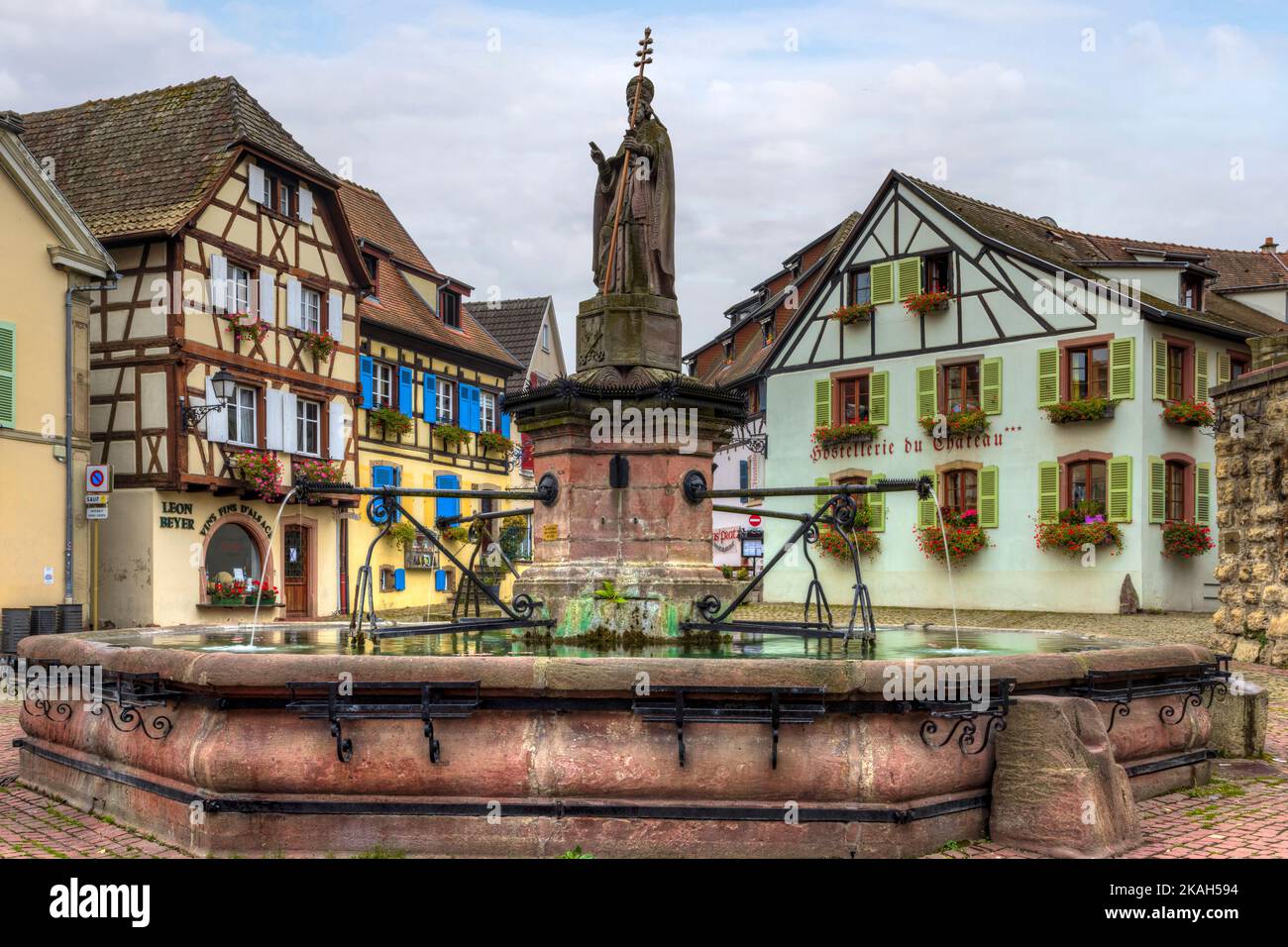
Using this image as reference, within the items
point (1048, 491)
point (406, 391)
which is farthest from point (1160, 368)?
point (406, 391)

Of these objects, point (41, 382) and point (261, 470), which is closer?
point (41, 382)

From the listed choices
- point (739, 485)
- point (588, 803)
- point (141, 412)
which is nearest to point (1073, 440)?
point (739, 485)

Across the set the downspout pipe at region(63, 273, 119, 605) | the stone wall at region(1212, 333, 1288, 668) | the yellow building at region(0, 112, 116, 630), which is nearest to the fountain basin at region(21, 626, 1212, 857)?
the stone wall at region(1212, 333, 1288, 668)

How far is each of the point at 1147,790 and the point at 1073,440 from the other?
20.2 meters

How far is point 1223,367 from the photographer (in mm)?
27578

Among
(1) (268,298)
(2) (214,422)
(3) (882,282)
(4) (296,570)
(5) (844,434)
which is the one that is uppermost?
(3) (882,282)

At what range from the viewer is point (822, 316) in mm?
30688

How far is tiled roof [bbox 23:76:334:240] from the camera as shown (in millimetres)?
23375

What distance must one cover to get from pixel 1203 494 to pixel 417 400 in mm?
18137

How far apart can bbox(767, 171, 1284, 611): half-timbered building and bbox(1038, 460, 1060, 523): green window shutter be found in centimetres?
4

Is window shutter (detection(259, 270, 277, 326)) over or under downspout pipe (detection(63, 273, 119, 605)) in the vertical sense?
over

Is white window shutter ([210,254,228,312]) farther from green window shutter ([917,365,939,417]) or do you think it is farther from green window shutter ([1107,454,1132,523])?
green window shutter ([1107,454,1132,523])

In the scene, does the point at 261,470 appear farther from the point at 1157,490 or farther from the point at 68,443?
the point at 1157,490

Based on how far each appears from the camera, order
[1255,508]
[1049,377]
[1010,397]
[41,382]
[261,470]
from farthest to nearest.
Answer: [1010,397], [1049,377], [261,470], [41,382], [1255,508]
